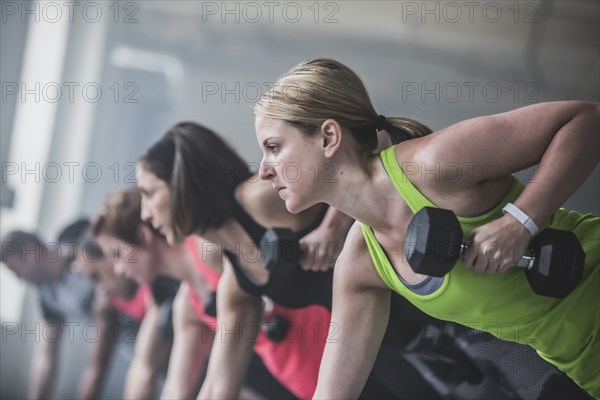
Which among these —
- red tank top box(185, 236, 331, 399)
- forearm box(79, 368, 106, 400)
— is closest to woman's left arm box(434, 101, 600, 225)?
red tank top box(185, 236, 331, 399)

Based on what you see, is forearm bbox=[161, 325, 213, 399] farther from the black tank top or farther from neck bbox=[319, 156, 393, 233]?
neck bbox=[319, 156, 393, 233]

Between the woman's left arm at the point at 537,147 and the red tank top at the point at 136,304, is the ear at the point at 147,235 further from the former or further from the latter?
the woman's left arm at the point at 537,147

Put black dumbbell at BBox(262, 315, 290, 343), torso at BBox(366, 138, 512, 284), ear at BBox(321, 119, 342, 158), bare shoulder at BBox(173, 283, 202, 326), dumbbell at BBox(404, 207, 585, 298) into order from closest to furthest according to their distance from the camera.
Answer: dumbbell at BBox(404, 207, 585, 298) → torso at BBox(366, 138, 512, 284) → ear at BBox(321, 119, 342, 158) → black dumbbell at BBox(262, 315, 290, 343) → bare shoulder at BBox(173, 283, 202, 326)

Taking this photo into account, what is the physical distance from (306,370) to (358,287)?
0.50 meters

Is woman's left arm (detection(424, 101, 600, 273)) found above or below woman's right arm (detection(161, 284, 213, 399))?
above

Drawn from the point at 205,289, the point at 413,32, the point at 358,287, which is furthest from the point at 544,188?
the point at 205,289

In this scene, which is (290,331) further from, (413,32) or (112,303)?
(413,32)

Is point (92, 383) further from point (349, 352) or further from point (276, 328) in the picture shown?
point (349, 352)

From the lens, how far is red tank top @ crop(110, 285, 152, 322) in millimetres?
2072

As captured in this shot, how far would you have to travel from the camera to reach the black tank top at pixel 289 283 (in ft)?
5.93

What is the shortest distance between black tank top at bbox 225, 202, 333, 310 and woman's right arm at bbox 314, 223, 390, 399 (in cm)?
29

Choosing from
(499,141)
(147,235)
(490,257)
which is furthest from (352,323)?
(147,235)

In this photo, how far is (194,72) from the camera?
206 centimetres

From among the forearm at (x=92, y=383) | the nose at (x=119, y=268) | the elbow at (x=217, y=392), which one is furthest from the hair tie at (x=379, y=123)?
the forearm at (x=92, y=383)
